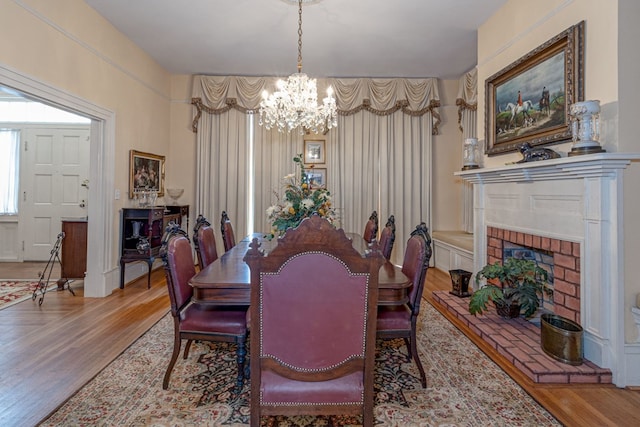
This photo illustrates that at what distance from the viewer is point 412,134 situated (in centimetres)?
550

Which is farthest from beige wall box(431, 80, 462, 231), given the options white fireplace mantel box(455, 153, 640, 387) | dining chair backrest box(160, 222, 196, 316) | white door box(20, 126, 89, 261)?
white door box(20, 126, 89, 261)

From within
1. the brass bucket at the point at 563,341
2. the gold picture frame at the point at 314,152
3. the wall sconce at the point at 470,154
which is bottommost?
the brass bucket at the point at 563,341

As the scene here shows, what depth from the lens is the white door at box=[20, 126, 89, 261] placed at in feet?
18.0

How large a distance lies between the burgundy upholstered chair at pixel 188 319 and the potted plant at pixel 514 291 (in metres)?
2.01

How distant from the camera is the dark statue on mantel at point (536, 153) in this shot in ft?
8.55

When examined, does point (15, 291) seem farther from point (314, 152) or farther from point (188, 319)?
point (314, 152)

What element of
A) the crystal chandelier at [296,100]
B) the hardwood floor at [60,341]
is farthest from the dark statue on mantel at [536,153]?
the hardwood floor at [60,341]

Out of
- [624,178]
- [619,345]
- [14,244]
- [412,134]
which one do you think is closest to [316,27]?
[412,134]

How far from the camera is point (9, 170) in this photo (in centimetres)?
543

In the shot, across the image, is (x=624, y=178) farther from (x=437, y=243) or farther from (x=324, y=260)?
(x=437, y=243)

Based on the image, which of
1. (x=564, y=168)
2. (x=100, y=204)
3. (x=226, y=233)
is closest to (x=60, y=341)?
(x=226, y=233)

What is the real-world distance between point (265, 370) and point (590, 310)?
2304mm

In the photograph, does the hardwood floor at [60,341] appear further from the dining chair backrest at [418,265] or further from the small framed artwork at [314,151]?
the small framed artwork at [314,151]

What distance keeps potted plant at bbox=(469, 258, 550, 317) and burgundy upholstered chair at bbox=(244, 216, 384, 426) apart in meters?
1.90
